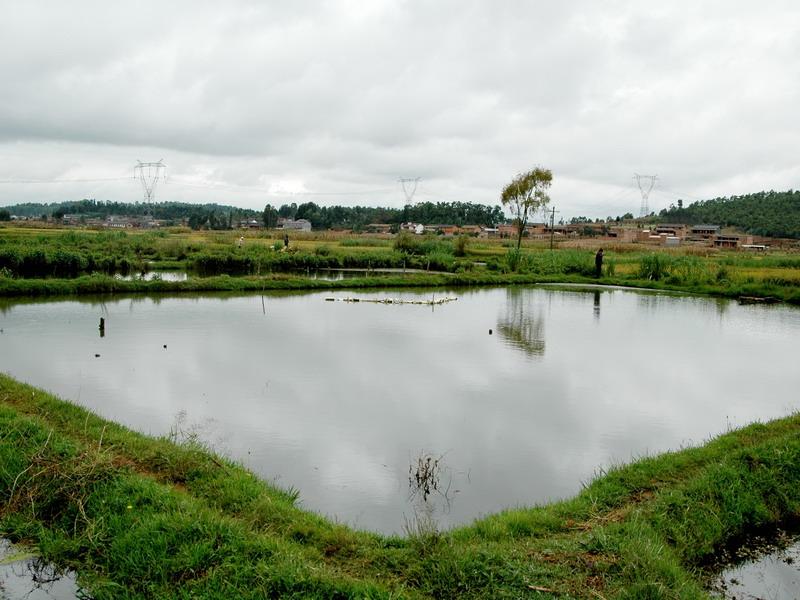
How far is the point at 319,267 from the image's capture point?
25.8 meters

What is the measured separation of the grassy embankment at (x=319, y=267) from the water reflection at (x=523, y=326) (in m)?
5.24

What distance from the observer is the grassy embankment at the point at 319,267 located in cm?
1753

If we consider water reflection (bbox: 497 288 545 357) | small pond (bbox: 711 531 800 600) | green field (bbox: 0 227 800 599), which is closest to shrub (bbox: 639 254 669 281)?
water reflection (bbox: 497 288 545 357)

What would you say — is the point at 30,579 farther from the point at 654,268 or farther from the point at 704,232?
the point at 704,232

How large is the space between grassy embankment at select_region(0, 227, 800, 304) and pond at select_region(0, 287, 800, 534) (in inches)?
125

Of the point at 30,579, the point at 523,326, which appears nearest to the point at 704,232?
the point at 523,326

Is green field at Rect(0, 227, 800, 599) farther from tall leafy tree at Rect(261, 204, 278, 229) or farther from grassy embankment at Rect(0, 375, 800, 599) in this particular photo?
tall leafy tree at Rect(261, 204, 278, 229)

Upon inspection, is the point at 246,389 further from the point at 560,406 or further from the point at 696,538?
the point at 696,538

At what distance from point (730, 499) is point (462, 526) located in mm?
1896

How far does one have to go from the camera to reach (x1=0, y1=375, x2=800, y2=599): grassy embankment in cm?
332

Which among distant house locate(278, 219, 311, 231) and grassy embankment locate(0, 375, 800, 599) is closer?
grassy embankment locate(0, 375, 800, 599)

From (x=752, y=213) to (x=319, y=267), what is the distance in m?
59.3

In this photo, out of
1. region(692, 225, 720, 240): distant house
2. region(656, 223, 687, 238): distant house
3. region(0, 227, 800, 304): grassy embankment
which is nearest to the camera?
region(0, 227, 800, 304): grassy embankment

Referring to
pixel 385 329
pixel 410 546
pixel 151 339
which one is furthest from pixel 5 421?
pixel 385 329
